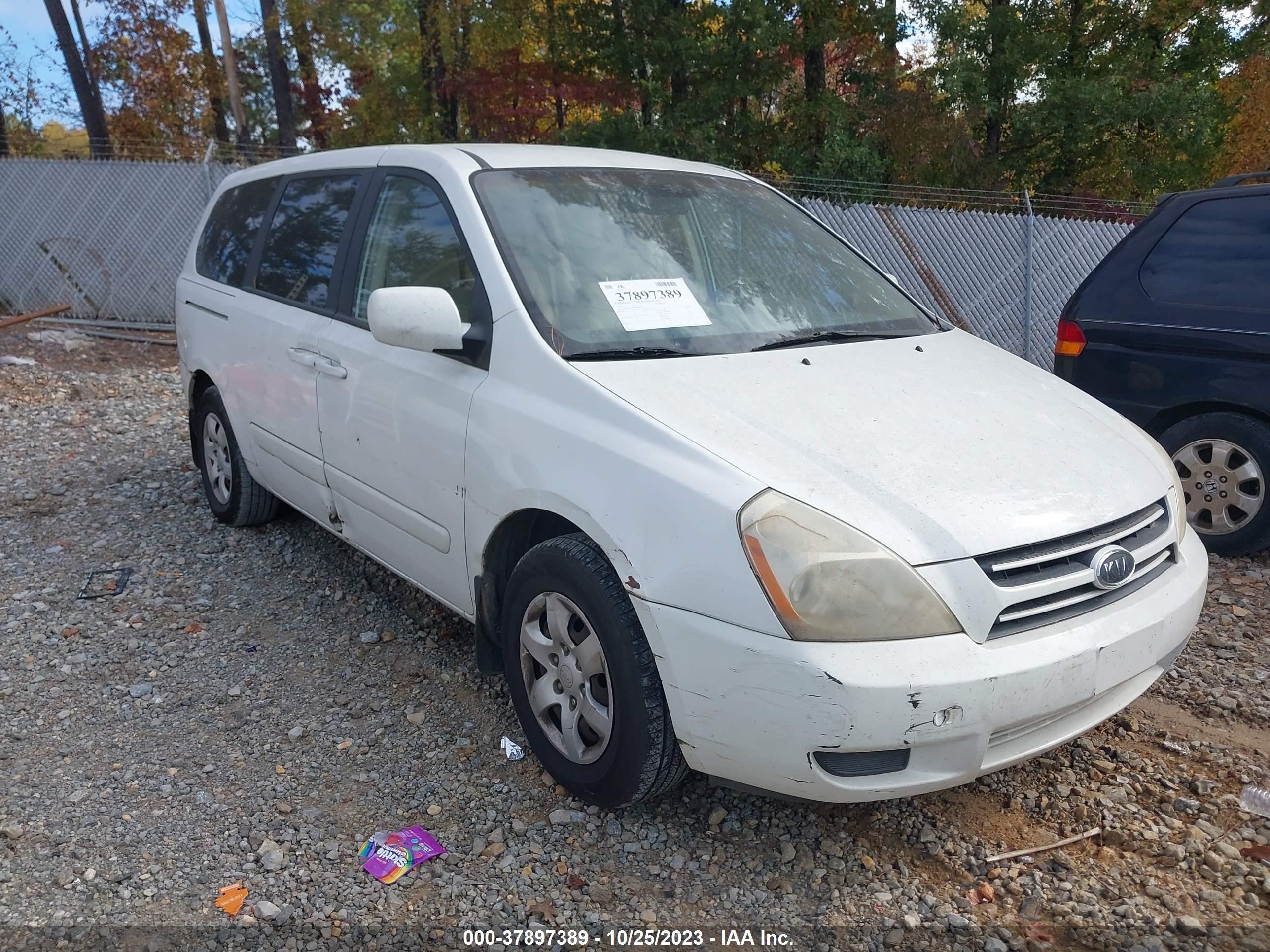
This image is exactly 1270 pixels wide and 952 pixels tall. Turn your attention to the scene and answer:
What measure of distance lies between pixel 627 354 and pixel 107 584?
122 inches

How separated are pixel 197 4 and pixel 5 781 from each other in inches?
1135

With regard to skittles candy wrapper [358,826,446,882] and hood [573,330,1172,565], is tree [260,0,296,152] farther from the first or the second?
skittles candy wrapper [358,826,446,882]

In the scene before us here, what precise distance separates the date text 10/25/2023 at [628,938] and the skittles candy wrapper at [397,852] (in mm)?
305

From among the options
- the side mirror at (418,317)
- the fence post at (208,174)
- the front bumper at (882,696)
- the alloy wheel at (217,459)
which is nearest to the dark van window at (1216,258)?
the front bumper at (882,696)

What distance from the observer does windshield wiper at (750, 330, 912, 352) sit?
10.1ft

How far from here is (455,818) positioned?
2.82m

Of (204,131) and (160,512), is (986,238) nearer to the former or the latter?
(160,512)

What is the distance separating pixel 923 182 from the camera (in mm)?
16000

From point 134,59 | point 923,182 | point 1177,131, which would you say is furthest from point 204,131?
point 1177,131

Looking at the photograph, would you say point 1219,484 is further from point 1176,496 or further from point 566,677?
point 566,677

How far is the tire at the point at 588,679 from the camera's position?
2453 mm

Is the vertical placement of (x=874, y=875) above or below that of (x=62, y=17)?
below

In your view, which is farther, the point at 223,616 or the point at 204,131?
the point at 204,131

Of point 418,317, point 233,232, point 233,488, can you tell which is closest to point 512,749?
point 418,317
